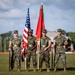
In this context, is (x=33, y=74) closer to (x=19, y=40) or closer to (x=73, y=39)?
(x=19, y=40)

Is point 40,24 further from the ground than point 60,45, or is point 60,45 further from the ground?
point 40,24

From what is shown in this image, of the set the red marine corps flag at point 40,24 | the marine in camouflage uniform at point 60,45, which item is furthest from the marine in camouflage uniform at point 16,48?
the red marine corps flag at point 40,24

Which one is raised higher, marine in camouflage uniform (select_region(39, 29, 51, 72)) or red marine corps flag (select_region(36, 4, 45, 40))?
red marine corps flag (select_region(36, 4, 45, 40))

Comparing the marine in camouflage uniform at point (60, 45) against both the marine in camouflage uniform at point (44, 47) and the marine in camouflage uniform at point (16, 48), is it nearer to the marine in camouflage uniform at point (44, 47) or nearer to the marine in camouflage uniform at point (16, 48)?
the marine in camouflage uniform at point (44, 47)

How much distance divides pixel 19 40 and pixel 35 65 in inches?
61.5

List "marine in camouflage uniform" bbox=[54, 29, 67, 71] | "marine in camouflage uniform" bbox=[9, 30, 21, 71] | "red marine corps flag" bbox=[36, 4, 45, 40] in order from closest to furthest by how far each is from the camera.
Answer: "marine in camouflage uniform" bbox=[9, 30, 21, 71], "marine in camouflage uniform" bbox=[54, 29, 67, 71], "red marine corps flag" bbox=[36, 4, 45, 40]

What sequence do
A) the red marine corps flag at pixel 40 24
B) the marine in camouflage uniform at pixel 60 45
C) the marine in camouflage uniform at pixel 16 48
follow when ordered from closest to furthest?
1. the marine in camouflage uniform at pixel 16 48
2. the marine in camouflage uniform at pixel 60 45
3. the red marine corps flag at pixel 40 24

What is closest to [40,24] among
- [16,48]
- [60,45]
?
[60,45]

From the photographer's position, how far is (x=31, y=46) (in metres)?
17.2

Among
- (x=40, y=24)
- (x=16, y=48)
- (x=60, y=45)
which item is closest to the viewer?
(x=16, y=48)

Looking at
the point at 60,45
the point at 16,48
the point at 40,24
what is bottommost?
the point at 16,48

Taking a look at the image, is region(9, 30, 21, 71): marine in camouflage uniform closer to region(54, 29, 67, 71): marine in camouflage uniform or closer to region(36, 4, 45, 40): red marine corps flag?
region(54, 29, 67, 71): marine in camouflage uniform

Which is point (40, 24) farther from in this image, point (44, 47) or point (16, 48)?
point (16, 48)

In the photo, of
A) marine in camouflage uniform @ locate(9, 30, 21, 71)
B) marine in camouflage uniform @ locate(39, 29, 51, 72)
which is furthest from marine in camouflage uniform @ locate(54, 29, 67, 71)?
marine in camouflage uniform @ locate(9, 30, 21, 71)
